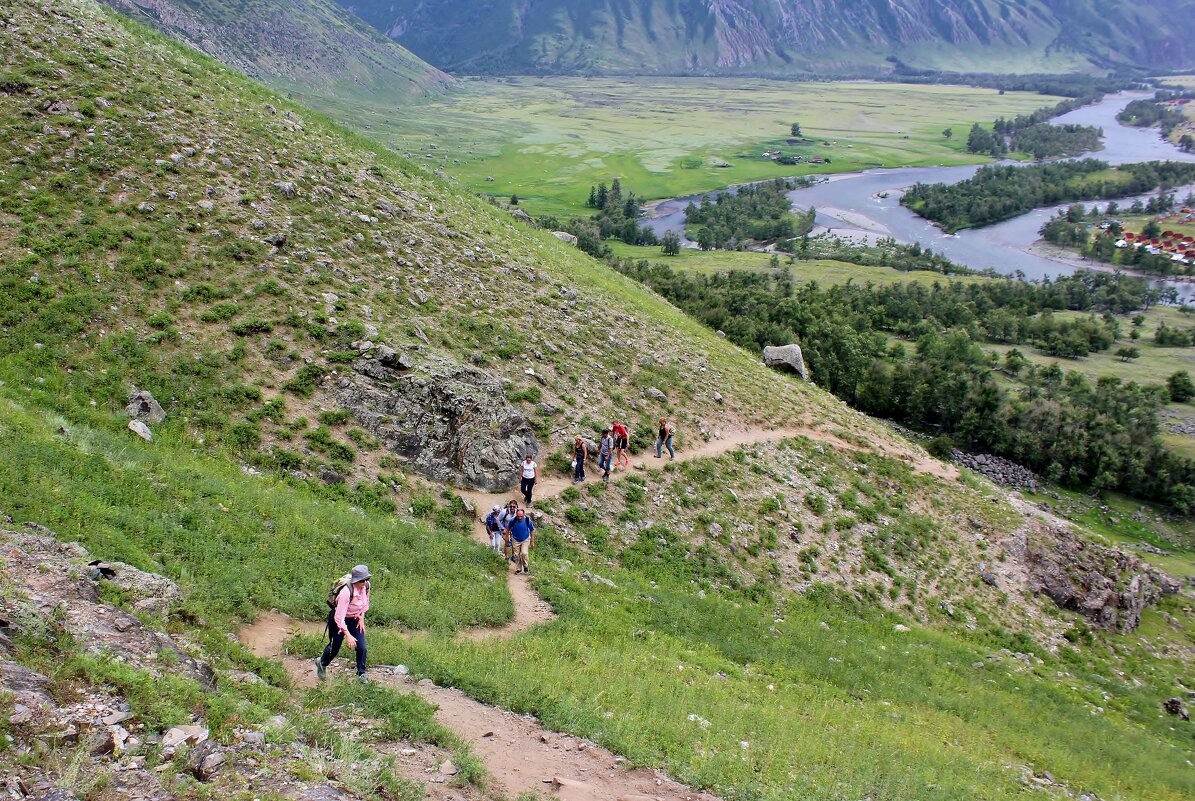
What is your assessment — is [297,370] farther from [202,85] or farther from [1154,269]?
[1154,269]

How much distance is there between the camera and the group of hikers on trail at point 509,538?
1305cm

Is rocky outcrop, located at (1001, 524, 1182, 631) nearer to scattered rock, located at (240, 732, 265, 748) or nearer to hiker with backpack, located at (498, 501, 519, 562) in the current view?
hiker with backpack, located at (498, 501, 519, 562)

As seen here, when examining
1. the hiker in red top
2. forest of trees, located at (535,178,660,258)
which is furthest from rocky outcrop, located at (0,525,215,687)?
forest of trees, located at (535,178,660,258)

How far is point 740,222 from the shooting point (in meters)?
171

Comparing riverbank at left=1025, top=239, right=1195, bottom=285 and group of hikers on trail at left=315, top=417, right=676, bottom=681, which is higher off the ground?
riverbank at left=1025, top=239, right=1195, bottom=285

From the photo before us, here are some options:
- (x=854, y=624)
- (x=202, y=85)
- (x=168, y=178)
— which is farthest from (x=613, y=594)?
(x=202, y=85)

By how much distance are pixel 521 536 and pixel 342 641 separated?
8667 millimetres

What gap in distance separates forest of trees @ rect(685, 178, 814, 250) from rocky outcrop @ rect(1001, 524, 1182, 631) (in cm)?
12202

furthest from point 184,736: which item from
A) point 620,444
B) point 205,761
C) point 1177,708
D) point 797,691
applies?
point 1177,708

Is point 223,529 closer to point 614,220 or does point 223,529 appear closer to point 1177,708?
point 1177,708

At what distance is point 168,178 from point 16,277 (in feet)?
29.4

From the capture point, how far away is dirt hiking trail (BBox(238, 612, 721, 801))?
12008 millimetres

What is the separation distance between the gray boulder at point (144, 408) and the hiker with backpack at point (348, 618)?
1197 centimetres

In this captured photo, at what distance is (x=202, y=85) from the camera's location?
1526 inches
